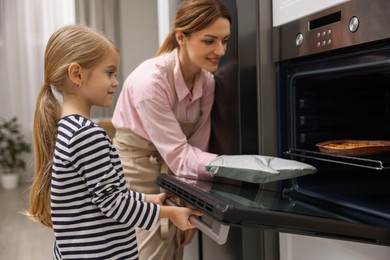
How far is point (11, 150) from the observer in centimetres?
406

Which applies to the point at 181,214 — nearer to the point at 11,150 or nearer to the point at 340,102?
the point at 340,102

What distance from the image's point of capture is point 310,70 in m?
0.97

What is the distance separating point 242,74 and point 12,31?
11.5ft

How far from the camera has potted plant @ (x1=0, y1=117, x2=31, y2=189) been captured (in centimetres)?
407

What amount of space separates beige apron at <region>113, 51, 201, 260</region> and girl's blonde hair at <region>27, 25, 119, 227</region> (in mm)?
352

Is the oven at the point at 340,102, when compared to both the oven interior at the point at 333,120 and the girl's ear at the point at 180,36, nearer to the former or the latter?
the oven interior at the point at 333,120

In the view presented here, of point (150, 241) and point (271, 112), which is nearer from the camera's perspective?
point (271, 112)

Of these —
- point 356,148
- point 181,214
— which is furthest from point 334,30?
point 181,214

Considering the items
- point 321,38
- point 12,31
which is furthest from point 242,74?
point 12,31

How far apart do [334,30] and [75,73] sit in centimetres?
59

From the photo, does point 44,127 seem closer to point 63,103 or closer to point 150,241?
point 63,103

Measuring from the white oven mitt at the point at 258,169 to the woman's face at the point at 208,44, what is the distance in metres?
0.40

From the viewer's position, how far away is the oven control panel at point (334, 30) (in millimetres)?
759

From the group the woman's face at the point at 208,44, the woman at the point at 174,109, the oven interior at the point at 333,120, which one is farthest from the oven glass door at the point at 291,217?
the woman's face at the point at 208,44
